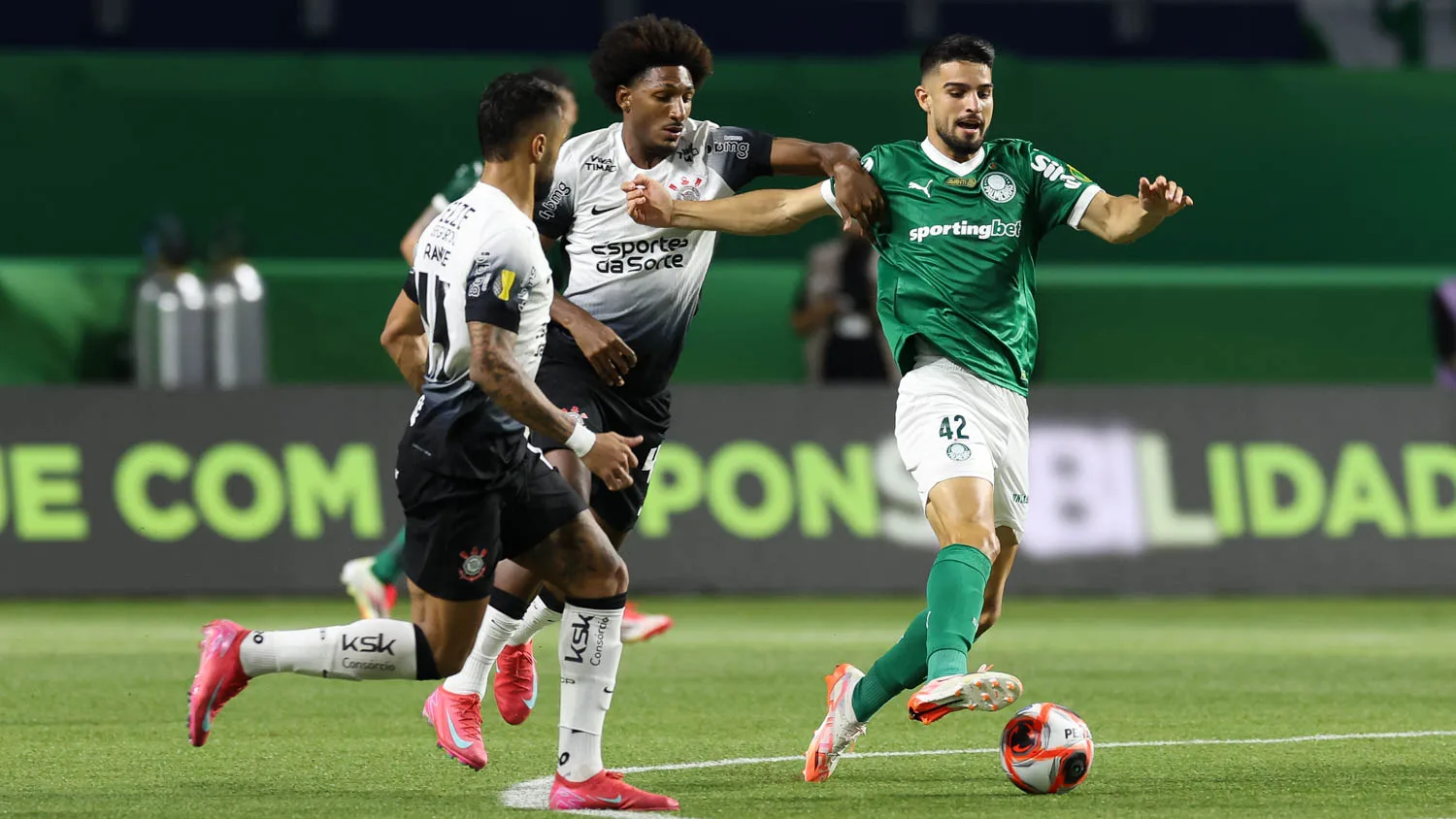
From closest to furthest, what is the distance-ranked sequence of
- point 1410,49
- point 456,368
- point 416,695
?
point 456,368 < point 416,695 < point 1410,49

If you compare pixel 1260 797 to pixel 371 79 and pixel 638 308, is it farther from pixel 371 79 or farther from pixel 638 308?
pixel 371 79

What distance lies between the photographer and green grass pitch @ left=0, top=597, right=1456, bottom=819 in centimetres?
637

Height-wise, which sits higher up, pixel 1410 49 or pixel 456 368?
pixel 1410 49

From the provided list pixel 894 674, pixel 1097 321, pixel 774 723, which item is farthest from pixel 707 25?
pixel 894 674

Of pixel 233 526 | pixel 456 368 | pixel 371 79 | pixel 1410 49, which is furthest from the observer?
pixel 1410 49

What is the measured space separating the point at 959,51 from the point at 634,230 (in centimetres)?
151

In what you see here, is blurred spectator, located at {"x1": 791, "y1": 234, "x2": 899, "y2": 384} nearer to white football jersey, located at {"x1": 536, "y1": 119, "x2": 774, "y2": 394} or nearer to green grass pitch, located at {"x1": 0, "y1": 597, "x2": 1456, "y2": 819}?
green grass pitch, located at {"x1": 0, "y1": 597, "x2": 1456, "y2": 819}

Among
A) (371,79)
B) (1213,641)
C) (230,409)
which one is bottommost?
(1213,641)

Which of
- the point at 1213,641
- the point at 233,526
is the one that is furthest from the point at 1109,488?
the point at 233,526

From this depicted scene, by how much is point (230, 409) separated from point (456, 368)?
27.6 feet

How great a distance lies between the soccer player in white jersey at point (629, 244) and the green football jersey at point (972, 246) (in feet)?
2.06

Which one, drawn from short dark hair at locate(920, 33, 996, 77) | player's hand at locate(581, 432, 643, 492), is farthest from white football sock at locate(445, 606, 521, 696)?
short dark hair at locate(920, 33, 996, 77)

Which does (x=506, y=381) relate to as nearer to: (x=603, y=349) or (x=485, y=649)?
(x=603, y=349)

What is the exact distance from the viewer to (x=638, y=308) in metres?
8.00
